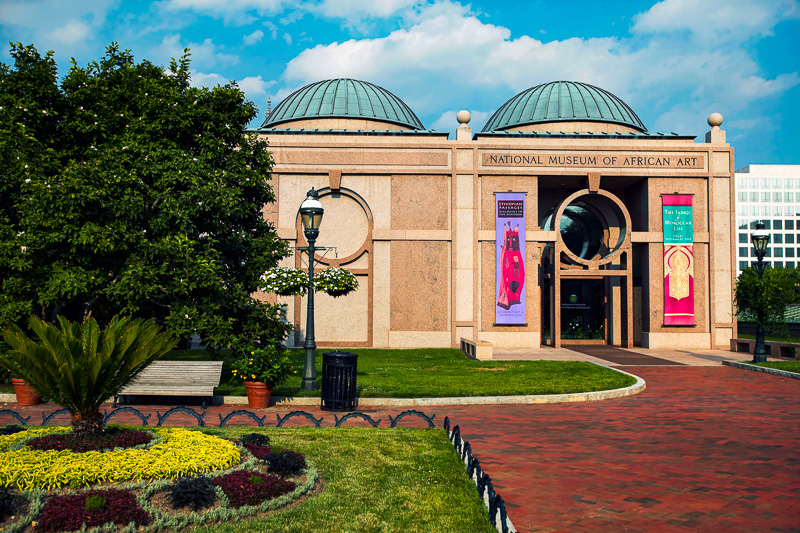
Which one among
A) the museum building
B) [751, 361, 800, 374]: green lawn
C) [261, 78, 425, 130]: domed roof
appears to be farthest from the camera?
[261, 78, 425, 130]: domed roof

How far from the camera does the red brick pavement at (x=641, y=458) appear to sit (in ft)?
20.7

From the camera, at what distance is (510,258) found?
3033cm

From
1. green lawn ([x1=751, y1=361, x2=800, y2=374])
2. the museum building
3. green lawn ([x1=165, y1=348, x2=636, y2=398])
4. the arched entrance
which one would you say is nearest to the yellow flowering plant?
green lawn ([x1=165, y1=348, x2=636, y2=398])

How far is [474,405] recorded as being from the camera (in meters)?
13.5

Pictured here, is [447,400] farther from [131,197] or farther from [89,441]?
[131,197]

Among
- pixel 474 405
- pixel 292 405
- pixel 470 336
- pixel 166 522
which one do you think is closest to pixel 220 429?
pixel 292 405

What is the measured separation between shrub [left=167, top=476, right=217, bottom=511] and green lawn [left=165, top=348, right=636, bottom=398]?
7716mm

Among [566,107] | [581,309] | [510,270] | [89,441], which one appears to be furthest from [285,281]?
[566,107]

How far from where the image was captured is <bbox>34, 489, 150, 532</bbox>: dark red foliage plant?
529 centimetres

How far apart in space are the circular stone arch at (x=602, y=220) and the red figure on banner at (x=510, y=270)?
2583 millimetres

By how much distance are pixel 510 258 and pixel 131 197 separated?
64.7 ft

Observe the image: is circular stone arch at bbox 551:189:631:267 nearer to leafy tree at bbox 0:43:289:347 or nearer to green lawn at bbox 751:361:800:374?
green lawn at bbox 751:361:800:374

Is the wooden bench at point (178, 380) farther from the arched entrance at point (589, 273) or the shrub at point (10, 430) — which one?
the arched entrance at point (589, 273)

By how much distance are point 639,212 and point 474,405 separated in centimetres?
2283
